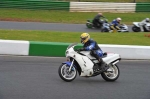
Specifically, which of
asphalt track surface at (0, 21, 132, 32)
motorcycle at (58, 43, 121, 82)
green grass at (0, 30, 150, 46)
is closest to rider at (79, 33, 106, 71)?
motorcycle at (58, 43, 121, 82)

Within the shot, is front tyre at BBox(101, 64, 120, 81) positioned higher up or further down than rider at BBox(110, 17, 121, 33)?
further down

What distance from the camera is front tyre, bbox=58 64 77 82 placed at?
9.50 metres

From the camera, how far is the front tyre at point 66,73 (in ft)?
31.2

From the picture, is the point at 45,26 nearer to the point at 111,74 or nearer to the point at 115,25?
the point at 115,25

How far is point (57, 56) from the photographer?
1313cm

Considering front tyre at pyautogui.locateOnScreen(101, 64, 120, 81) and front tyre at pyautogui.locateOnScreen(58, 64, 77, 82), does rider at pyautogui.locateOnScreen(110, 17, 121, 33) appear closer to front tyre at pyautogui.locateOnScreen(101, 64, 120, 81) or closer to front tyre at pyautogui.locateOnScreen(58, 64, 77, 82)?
front tyre at pyautogui.locateOnScreen(101, 64, 120, 81)

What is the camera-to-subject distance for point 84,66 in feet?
31.9

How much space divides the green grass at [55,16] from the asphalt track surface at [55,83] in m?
13.7

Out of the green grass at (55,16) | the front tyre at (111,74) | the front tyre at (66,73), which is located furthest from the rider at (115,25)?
the front tyre at (66,73)

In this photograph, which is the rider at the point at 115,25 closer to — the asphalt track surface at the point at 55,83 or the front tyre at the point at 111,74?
the asphalt track surface at the point at 55,83

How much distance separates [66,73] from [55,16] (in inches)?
694

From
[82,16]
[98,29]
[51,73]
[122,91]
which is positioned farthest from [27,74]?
[82,16]

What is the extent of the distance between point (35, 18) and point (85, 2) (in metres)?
4.33

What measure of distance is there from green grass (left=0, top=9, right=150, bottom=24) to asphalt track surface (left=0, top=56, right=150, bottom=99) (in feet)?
44.8
